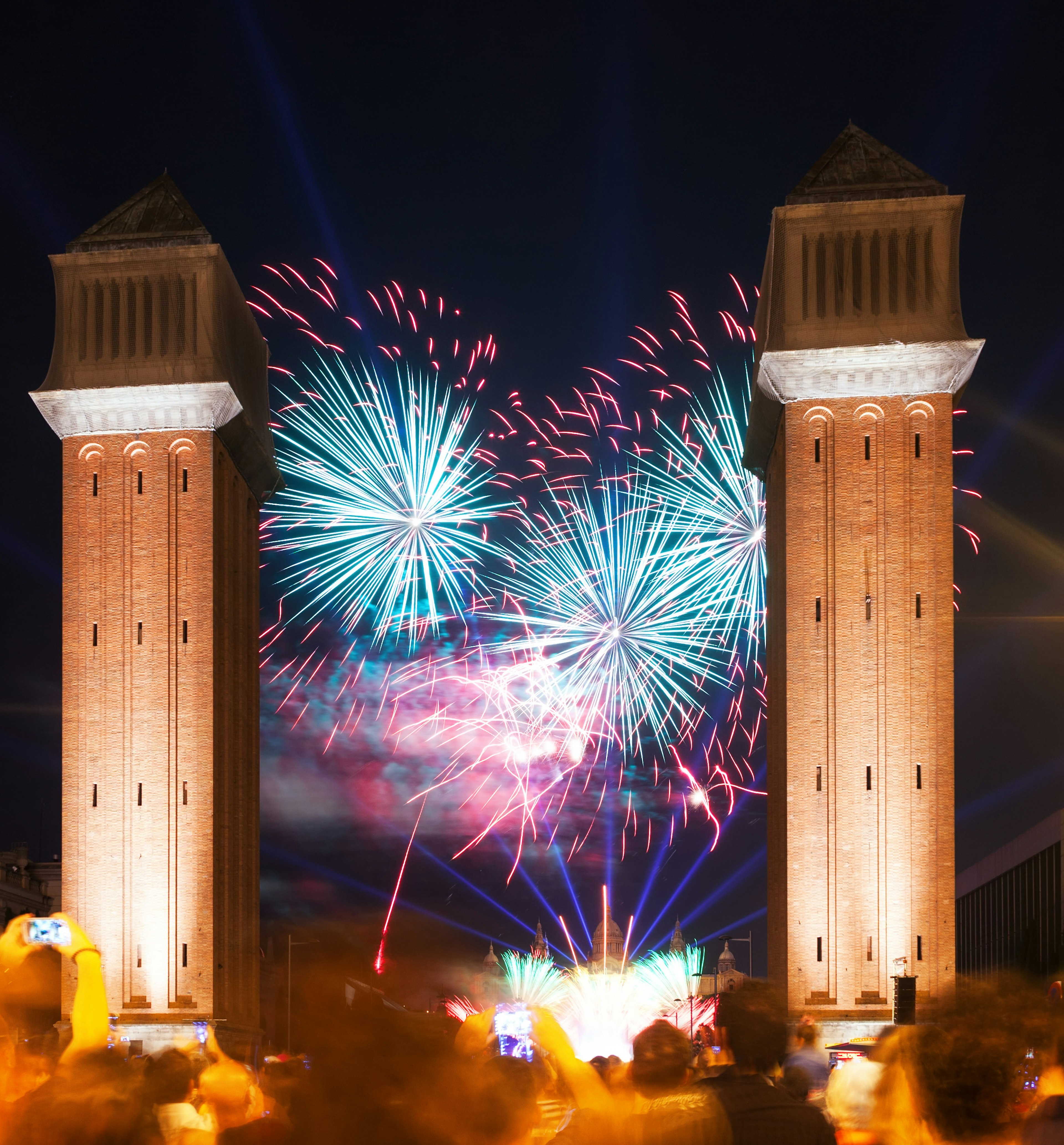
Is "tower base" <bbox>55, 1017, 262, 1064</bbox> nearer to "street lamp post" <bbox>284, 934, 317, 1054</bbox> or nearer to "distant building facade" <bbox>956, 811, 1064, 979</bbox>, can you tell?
"street lamp post" <bbox>284, 934, 317, 1054</bbox>

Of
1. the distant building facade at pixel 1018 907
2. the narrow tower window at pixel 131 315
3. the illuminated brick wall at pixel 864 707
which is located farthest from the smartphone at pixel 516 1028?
the distant building facade at pixel 1018 907

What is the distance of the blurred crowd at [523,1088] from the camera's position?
573 cm

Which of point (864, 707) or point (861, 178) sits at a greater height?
point (861, 178)

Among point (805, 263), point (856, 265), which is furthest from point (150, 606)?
point (856, 265)

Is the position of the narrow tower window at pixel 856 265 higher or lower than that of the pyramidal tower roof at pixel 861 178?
lower

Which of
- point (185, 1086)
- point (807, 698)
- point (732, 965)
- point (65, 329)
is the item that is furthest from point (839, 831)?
point (732, 965)

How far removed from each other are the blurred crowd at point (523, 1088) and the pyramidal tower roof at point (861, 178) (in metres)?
35.1

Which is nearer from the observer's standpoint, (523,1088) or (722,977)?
(523,1088)

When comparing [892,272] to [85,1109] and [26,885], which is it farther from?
[26,885]

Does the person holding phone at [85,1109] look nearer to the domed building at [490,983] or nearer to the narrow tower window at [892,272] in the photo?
the domed building at [490,983]

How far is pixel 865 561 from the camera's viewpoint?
1547 inches

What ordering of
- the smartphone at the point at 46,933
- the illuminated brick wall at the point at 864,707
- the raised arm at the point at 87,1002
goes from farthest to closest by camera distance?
the illuminated brick wall at the point at 864,707 → the smartphone at the point at 46,933 → the raised arm at the point at 87,1002

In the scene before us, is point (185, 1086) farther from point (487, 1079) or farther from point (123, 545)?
point (123, 545)

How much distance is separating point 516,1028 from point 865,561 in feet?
92.9
